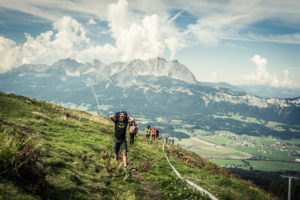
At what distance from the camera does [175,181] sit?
1088 centimetres

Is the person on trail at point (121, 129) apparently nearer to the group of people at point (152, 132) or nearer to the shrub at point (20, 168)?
the shrub at point (20, 168)

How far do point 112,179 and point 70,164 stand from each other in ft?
7.72

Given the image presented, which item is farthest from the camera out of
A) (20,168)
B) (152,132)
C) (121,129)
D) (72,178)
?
(152,132)

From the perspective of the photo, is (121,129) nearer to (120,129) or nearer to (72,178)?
(120,129)

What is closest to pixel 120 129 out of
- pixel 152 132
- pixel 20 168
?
pixel 20 168

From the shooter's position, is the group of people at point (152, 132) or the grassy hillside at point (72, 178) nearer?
the grassy hillside at point (72, 178)

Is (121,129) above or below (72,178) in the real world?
above

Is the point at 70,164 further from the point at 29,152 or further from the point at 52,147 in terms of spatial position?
the point at 29,152

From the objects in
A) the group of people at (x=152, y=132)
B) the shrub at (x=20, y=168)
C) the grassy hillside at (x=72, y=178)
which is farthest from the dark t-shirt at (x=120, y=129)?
the group of people at (x=152, y=132)

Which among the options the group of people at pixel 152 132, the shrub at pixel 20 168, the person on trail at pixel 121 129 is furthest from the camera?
the group of people at pixel 152 132

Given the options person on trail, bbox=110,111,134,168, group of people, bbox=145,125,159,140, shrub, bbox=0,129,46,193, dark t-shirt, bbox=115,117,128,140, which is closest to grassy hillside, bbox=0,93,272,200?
shrub, bbox=0,129,46,193

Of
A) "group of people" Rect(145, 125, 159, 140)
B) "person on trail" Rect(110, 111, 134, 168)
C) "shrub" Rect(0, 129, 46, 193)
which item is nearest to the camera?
"shrub" Rect(0, 129, 46, 193)

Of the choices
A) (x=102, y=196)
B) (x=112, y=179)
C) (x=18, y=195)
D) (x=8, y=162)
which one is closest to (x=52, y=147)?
(x=112, y=179)

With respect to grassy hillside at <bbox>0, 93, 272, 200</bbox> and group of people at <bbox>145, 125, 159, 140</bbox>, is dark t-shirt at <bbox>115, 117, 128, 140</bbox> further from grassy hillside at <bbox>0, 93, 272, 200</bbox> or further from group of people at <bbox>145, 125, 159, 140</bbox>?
group of people at <bbox>145, 125, 159, 140</bbox>
